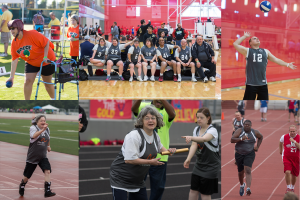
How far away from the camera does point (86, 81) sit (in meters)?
8.73

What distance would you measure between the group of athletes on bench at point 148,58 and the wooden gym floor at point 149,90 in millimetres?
393

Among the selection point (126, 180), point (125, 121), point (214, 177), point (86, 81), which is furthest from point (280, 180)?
point (125, 121)

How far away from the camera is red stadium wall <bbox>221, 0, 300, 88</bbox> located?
8.01 metres

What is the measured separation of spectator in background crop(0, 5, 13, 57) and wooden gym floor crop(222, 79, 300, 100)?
18.2 feet

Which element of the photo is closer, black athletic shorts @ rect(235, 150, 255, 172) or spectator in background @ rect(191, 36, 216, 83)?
black athletic shorts @ rect(235, 150, 255, 172)

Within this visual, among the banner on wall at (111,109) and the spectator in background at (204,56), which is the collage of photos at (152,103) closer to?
the spectator in background at (204,56)

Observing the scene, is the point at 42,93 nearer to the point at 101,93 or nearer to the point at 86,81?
the point at 101,93

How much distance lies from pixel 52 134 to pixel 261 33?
581cm

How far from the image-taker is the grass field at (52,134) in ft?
16.8

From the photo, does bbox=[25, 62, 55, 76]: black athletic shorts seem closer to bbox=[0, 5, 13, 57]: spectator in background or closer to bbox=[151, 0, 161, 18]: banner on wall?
bbox=[0, 5, 13, 57]: spectator in background

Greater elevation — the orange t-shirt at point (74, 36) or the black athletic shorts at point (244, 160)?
the orange t-shirt at point (74, 36)

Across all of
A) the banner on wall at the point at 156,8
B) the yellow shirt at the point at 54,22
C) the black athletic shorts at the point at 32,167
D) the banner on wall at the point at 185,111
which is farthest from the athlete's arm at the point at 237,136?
the banner on wall at the point at 156,8

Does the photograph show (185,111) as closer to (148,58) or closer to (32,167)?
(148,58)

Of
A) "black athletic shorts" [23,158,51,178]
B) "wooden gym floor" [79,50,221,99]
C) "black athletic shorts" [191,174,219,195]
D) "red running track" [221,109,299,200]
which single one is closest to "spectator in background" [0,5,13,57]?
"wooden gym floor" [79,50,221,99]
